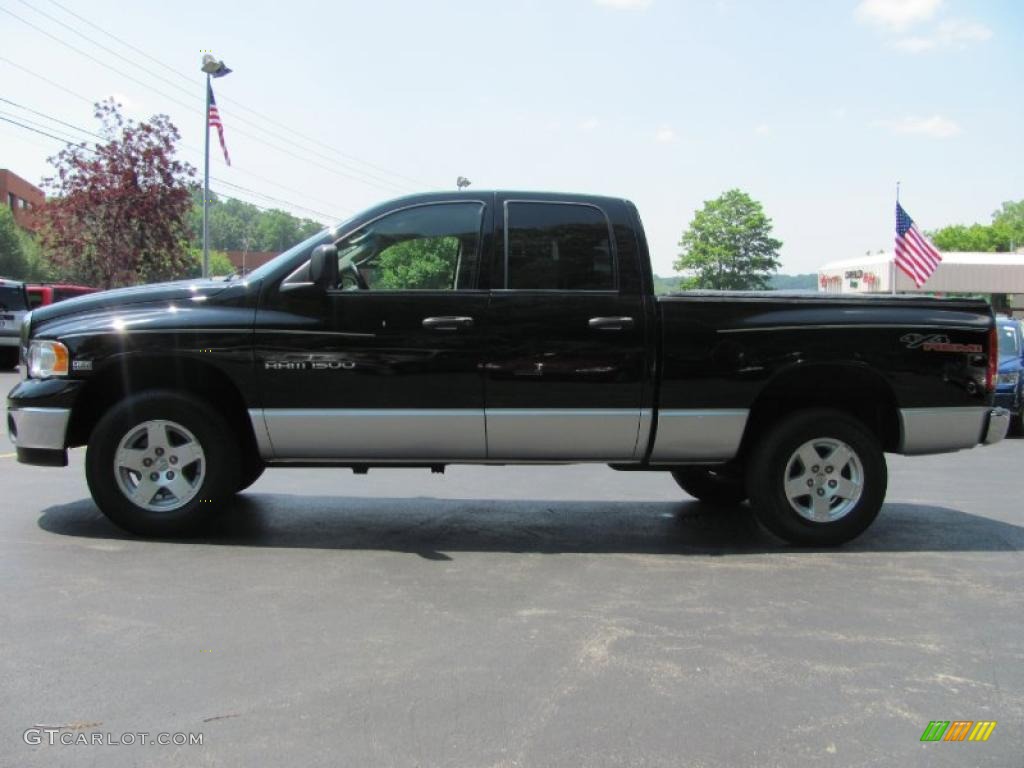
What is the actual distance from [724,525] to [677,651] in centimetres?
255

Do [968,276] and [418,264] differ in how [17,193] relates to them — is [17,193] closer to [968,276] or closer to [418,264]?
[968,276]

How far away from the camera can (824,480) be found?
5.70 m

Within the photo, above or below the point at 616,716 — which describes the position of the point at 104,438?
Result: above

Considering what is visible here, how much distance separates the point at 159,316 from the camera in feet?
17.6

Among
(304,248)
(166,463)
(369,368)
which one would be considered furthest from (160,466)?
(304,248)

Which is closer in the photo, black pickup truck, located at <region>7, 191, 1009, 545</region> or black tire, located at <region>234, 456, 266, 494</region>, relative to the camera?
black pickup truck, located at <region>7, 191, 1009, 545</region>

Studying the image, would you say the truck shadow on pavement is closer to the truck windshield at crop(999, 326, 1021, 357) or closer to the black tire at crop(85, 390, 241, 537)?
the black tire at crop(85, 390, 241, 537)

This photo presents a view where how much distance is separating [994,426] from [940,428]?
0.37 metres

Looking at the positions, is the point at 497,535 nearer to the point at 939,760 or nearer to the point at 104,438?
the point at 104,438

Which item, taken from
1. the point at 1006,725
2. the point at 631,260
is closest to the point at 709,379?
the point at 631,260

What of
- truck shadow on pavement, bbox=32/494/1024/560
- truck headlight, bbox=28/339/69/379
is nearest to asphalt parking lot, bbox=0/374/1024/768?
truck shadow on pavement, bbox=32/494/1024/560

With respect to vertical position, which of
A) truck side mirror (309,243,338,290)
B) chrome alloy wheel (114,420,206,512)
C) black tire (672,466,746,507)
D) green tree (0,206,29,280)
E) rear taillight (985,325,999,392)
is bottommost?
black tire (672,466,746,507)

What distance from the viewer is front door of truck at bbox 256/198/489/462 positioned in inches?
211

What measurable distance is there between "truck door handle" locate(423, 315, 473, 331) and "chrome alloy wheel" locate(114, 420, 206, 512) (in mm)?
1569
